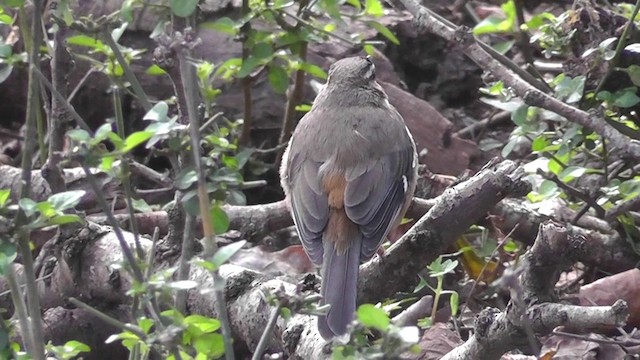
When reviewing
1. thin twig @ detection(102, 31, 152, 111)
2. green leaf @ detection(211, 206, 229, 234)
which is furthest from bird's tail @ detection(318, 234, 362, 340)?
thin twig @ detection(102, 31, 152, 111)

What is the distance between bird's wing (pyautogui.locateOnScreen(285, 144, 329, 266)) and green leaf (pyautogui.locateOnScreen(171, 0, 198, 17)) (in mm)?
1385

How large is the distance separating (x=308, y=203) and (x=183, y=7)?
1498mm

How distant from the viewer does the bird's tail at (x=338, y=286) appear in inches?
134

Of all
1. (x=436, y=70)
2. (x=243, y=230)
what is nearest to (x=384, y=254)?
(x=243, y=230)

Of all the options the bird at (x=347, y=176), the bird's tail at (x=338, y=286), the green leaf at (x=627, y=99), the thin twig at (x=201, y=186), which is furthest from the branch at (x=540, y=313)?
the green leaf at (x=627, y=99)

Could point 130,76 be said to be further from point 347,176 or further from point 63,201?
point 347,176

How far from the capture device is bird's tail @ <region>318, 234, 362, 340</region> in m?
3.41

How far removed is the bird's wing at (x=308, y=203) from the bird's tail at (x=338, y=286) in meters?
0.06

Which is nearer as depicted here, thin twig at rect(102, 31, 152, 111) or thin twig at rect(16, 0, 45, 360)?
thin twig at rect(16, 0, 45, 360)

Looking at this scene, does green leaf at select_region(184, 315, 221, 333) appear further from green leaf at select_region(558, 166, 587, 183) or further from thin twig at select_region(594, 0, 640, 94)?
thin twig at select_region(594, 0, 640, 94)

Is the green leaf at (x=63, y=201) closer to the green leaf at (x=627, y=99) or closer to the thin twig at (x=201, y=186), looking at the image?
the thin twig at (x=201, y=186)

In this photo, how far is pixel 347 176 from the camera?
454 centimetres

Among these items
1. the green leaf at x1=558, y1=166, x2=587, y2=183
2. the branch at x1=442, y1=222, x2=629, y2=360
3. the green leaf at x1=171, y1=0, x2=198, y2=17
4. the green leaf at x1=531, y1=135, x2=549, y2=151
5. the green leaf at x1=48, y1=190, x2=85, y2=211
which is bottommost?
the green leaf at x1=558, y1=166, x2=587, y2=183

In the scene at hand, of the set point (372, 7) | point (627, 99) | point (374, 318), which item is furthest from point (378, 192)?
point (374, 318)
